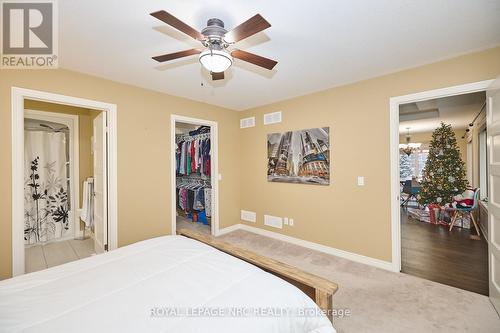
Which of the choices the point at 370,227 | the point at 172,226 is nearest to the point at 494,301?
the point at 370,227

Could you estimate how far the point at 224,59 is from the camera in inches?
59.9

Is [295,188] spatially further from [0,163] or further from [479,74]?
[0,163]

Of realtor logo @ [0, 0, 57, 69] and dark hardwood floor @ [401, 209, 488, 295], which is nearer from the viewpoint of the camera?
realtor logo @ [0, 0, 57, 69]

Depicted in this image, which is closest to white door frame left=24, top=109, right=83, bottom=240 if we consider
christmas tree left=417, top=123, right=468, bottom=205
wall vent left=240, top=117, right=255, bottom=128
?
wall vent left=240, top=117, right=255, bottom=128

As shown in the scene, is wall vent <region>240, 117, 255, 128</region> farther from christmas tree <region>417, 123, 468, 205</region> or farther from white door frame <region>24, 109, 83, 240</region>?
christmas tree <region>417, 123, 468, 205</region>

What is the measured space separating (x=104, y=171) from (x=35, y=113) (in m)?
1.99

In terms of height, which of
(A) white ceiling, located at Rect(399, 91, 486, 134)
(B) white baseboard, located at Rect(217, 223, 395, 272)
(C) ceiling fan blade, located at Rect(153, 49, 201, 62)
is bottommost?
(B) white baseboard, located at Rect(217, 223, 395, 272)

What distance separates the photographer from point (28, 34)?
1.78m

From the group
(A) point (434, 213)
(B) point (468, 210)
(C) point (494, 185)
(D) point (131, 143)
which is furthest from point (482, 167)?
(D) point (131, 143)

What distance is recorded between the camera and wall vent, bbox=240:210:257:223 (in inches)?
164

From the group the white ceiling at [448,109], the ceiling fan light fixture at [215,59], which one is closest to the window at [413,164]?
the white ceiling at [448,109]

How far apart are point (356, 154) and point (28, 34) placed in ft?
11.7

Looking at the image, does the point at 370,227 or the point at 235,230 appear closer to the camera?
the point at 370,227

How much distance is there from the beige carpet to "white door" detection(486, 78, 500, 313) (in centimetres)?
24
